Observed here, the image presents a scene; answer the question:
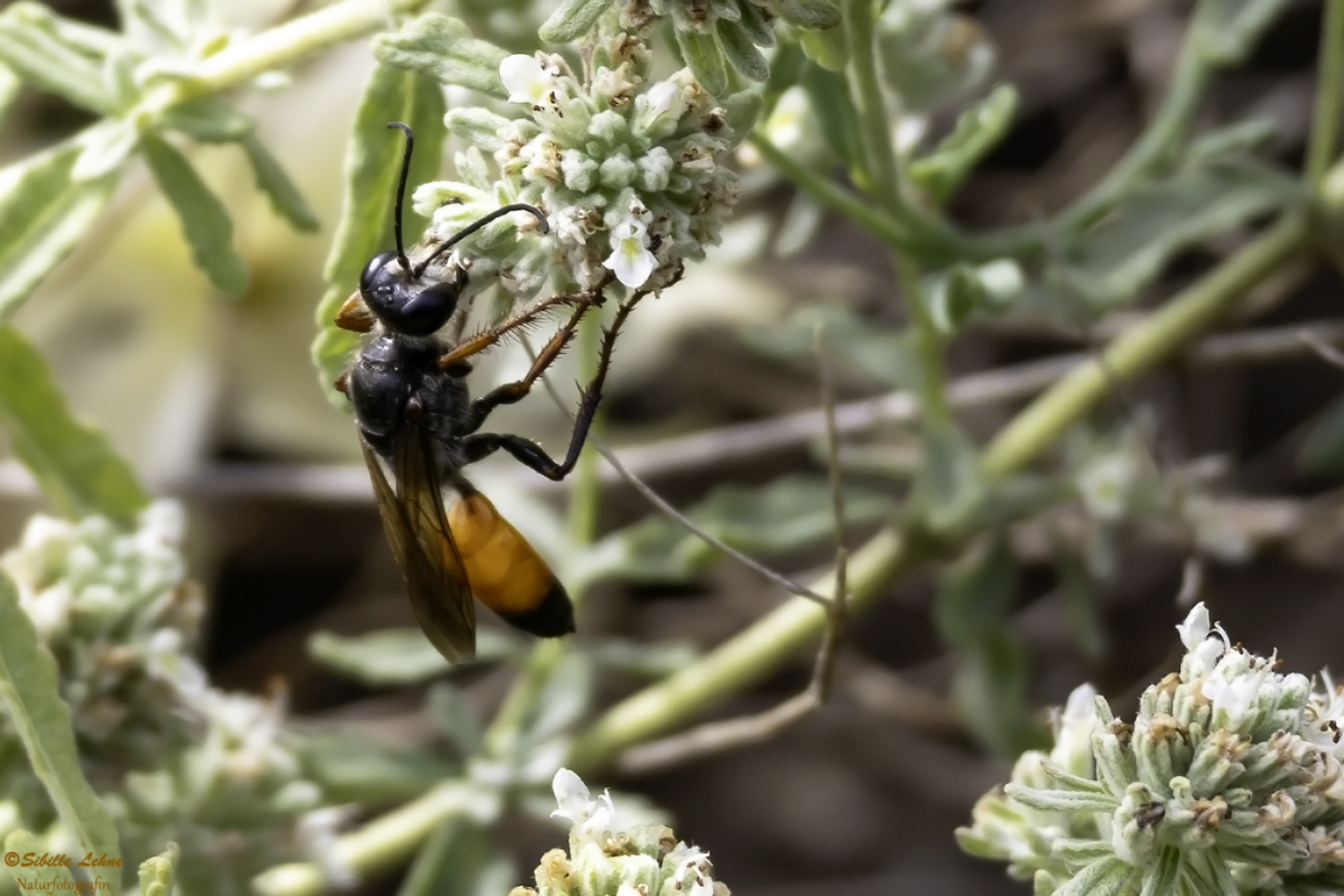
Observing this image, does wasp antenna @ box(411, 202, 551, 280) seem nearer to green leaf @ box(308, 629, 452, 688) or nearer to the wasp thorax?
the wasp thorax

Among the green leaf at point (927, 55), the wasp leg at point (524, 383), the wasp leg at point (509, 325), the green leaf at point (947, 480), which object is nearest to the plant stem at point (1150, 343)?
the green leaf at point (947, 480)

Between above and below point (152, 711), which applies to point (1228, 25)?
above

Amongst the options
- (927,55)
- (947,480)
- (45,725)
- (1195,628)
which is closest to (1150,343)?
(947,480)

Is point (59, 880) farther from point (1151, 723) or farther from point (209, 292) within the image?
point (209, 292)

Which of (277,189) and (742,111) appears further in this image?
(277,189)

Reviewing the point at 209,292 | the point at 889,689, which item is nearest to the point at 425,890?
the point at 889,689

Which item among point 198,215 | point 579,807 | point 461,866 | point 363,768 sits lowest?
point 579,807

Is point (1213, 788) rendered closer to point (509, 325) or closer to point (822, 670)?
point (822, 670)
